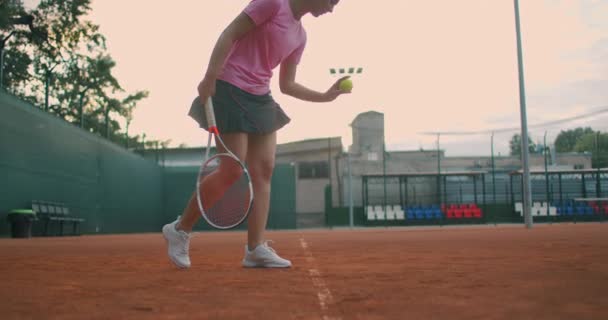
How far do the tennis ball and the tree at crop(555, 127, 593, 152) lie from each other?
69.9ft

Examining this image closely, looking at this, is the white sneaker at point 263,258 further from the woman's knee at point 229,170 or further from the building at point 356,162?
the building at point 356,162

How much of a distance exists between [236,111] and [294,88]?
623 millimetres

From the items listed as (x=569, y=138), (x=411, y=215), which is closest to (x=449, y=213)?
(x=411, y=215)

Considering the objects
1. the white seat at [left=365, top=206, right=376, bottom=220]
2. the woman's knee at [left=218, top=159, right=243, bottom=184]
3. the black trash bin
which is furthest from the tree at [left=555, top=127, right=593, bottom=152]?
the woman's knee at [left=218, top=159, right=243, bottom=184]

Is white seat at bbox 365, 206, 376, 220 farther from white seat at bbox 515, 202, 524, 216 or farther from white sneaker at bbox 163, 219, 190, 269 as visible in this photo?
white sneaker at bbox 163, 219, 190, 269

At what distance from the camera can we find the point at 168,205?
→ 27.5m

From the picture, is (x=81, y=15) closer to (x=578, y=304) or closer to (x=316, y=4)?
(x=316, y=4)

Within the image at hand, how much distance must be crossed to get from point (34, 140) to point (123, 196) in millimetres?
6922

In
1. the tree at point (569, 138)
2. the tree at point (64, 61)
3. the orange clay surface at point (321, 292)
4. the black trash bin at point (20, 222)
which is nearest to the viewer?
the orange clay surface at point (321, 292)

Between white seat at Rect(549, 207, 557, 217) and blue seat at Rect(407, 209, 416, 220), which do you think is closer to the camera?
white seat at Rect(549, 207, 557, 217)

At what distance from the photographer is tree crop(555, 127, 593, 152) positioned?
2352 cm

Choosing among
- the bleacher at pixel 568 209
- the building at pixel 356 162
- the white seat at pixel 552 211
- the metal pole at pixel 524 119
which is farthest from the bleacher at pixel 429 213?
the metal pole at pixel 524 119

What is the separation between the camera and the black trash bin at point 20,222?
43.6 feet

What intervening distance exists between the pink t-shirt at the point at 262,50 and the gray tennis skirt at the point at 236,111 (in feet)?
Result: 0.14
